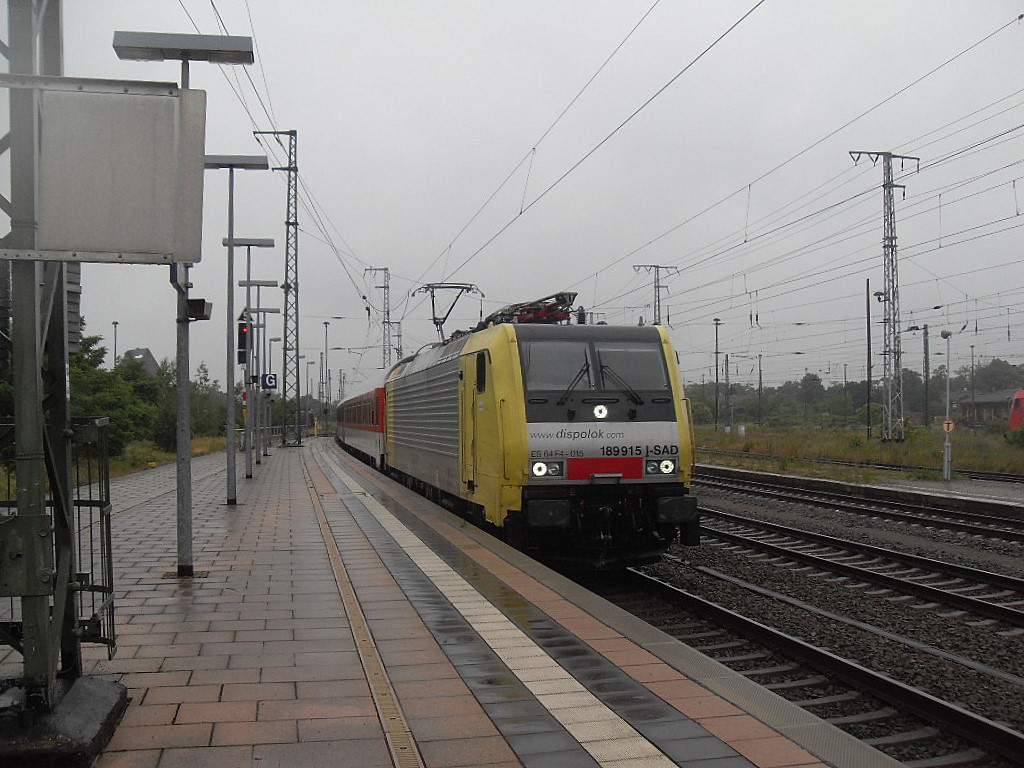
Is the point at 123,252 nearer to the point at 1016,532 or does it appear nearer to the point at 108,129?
the point at 108,129

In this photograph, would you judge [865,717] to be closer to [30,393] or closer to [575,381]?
[30,393]

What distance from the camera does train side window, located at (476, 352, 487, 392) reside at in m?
9.64

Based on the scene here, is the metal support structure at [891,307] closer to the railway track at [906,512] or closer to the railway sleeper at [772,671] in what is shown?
the railway track at [906,512]

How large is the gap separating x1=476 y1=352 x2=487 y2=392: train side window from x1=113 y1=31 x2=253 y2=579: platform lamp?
112 inches

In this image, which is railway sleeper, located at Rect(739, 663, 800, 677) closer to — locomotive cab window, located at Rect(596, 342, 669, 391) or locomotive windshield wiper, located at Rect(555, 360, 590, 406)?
locomotive windshield wiper, located at Rect(555, 360, 590, 406)

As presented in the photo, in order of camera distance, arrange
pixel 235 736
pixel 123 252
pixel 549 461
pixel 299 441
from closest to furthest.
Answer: pixel 123 252, pixel 235 736, pixel 549 461, pixel 299 441

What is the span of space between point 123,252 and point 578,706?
2.89 metres

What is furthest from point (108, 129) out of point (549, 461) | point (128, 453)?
point (128, 453)

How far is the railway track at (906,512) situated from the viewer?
1270 centimetres

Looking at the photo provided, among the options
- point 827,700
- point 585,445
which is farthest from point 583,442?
point 827,700

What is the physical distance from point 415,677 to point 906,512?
1274 cm

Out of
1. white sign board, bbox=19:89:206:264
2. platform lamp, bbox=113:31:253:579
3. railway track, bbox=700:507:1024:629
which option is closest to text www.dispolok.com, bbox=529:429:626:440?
railway track, bbox=700:507:1024:629

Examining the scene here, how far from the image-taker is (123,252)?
366 cm

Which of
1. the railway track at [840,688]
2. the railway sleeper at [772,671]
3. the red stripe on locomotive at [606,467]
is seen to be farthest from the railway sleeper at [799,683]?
the red stripe on locomotive at [606,467]
